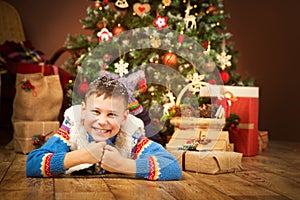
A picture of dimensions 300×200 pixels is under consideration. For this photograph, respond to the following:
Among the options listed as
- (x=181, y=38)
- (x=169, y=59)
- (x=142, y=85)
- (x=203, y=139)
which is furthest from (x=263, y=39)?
(x=203, y=139)

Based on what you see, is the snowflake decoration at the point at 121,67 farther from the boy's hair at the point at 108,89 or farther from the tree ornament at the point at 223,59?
the boy's hair at the point at 108,89

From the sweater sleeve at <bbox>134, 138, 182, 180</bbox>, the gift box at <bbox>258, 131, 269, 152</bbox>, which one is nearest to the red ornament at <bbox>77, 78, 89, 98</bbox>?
the sweater sleeve at <bbox>134, 138, 182, 180</bbox>

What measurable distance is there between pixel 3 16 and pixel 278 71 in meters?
2.44

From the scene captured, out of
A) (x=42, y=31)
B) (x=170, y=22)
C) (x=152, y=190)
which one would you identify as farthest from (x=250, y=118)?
(x=42, y=31)

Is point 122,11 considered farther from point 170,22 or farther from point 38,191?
point 38,191

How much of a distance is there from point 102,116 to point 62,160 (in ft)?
0.76

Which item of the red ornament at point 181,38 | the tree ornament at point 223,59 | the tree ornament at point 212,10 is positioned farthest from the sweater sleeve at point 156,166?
the tree ornament at point 212,10

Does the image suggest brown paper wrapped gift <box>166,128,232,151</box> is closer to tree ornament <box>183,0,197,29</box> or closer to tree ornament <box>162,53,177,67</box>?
tree ornament <box>162,53,177,67</box>

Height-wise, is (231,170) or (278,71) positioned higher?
(278,71)

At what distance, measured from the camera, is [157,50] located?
3119 millimetres

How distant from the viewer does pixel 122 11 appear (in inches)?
135

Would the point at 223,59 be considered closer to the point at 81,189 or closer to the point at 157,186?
the point at 157,186

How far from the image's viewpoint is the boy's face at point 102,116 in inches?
63.9

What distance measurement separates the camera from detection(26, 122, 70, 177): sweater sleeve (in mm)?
1718
